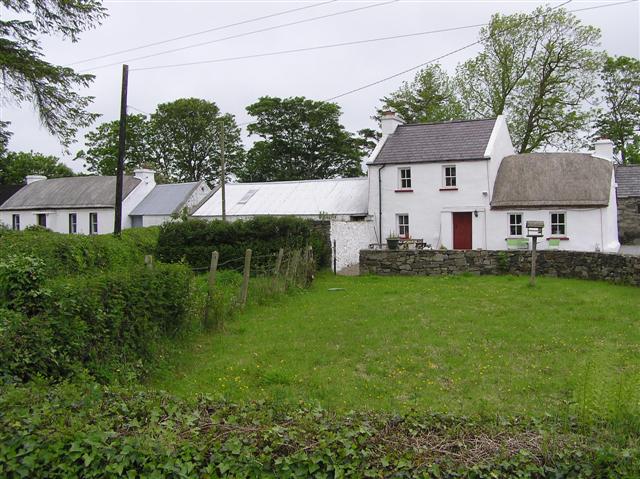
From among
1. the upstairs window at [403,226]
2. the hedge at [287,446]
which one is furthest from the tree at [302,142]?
the hedge at [287,446]

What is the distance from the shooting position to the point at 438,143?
90.6 feet

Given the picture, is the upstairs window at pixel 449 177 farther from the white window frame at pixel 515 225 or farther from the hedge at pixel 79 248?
the hedge at pixel 79 248

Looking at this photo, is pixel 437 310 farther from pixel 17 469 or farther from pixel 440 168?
pixel 440 168

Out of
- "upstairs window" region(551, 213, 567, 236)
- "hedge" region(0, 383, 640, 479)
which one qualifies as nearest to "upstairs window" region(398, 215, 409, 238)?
"upstairs window" region(551, 213, 567, 236)

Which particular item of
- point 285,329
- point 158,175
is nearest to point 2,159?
point 158,175

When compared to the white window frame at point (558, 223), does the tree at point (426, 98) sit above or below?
above

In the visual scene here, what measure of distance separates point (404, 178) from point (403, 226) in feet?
7.85

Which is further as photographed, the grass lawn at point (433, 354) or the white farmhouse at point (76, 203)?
the white farmhouse at point (76, 203)

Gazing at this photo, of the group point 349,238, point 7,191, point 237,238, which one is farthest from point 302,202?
point 7,191

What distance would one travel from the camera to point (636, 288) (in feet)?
53.8

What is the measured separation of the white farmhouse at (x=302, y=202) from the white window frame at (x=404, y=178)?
233 cm

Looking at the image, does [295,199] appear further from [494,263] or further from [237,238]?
[494,263]

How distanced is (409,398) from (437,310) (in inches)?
251

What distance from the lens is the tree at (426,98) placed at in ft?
152
